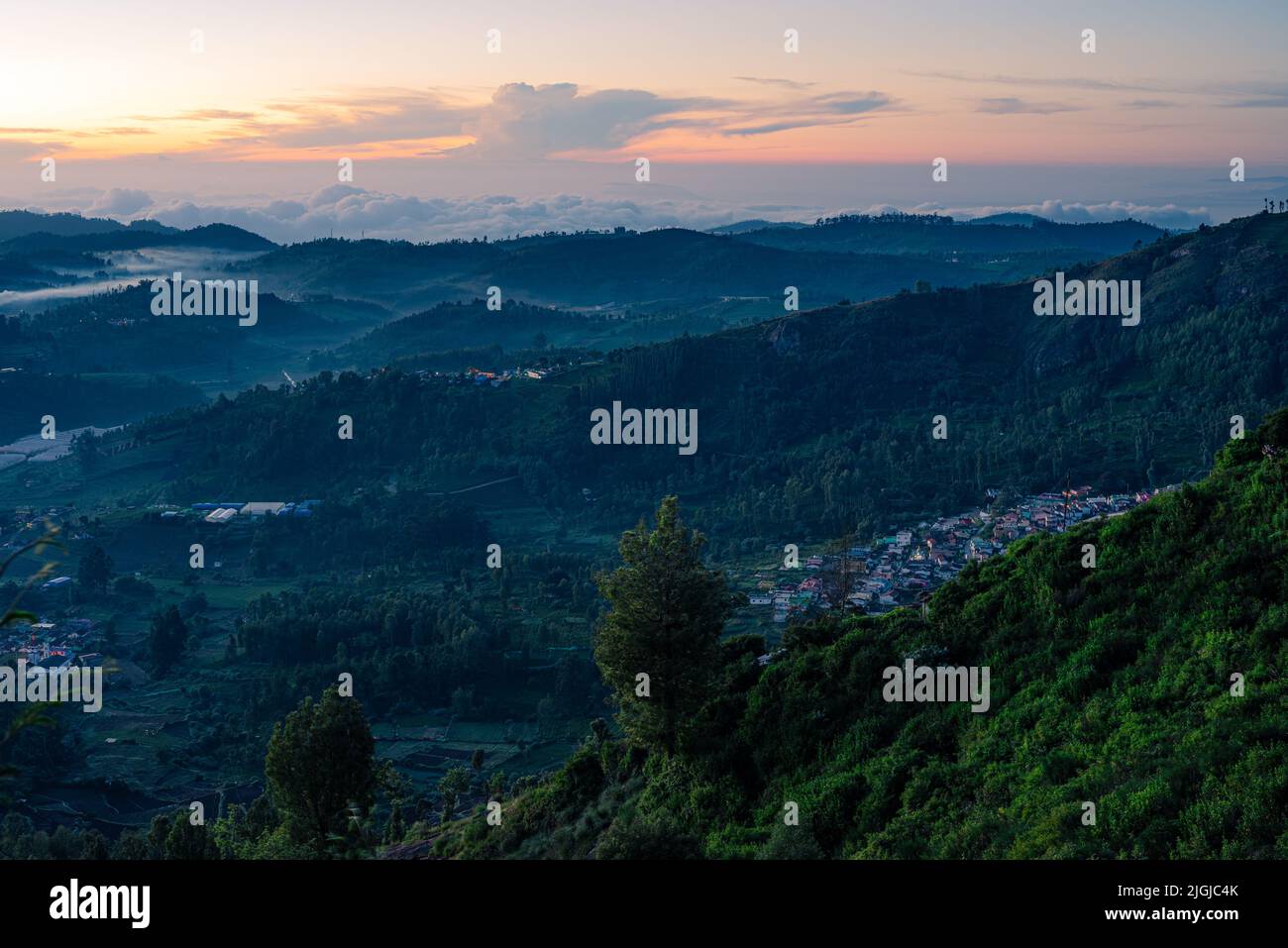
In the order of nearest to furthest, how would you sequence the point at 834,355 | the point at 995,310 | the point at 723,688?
the point at 723,688, the point at 834,355, the point at 995,310

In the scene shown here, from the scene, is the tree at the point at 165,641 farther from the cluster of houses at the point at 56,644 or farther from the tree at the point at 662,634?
the tree at the point at 662,634

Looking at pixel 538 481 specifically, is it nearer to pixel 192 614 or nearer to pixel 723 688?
pixel 192 614

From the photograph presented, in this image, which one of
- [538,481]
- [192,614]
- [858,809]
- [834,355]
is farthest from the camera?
[834,355]

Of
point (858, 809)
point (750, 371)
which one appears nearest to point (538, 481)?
point (750, 371)

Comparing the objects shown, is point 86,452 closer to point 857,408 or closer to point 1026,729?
point 857,408

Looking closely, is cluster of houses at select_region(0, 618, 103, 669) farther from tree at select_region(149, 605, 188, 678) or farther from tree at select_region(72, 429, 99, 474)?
tree at select_region(72, 429, 99, 474)

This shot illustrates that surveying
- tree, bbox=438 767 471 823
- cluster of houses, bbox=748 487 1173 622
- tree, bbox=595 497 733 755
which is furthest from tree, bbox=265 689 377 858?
cluster of houses, bbox=748 487 1173 622

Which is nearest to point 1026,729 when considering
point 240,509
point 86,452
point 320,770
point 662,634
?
point 662,634
